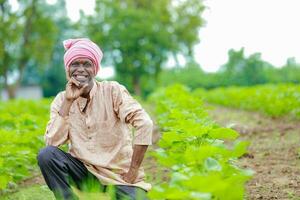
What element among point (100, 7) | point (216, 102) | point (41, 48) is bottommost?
point (216, 102)

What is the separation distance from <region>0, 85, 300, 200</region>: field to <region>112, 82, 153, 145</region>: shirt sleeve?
164mm

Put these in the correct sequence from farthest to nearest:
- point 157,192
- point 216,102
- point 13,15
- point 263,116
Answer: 1. point 13,15
2. point 216,102
3. point 263,116
4. point 157,192

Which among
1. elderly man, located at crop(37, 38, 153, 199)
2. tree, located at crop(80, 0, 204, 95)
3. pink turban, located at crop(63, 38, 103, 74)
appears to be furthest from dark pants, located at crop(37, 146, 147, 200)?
tree, located at crop(80, 0, 204, 95)

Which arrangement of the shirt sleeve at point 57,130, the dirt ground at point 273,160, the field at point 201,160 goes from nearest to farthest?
the field at point 201,160 < the shirt sleeve at point 57,130 < the dirt ground at point 273,160

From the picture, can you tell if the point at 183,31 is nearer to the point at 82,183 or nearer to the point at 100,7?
the point at 100,7

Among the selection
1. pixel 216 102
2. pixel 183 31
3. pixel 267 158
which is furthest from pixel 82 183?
pixel 183 31

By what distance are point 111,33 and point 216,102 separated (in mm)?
17024

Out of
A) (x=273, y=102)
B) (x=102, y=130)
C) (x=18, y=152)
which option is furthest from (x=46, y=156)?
(x=273, y=102)

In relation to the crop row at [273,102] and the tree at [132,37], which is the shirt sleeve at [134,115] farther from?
the tree at [132,37]

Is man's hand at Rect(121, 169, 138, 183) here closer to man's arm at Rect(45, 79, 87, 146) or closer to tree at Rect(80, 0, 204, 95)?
man's arm at Rect(45, 79, 87, 146)

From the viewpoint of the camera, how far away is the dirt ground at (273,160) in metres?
4.39

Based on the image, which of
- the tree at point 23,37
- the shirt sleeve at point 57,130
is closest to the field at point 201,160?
the shirt sleeve at point 57,130

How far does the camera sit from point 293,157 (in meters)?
5.91

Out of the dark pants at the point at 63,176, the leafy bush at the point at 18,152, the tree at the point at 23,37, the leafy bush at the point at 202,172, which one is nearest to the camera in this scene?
the leafy bush at the point at 202,172
